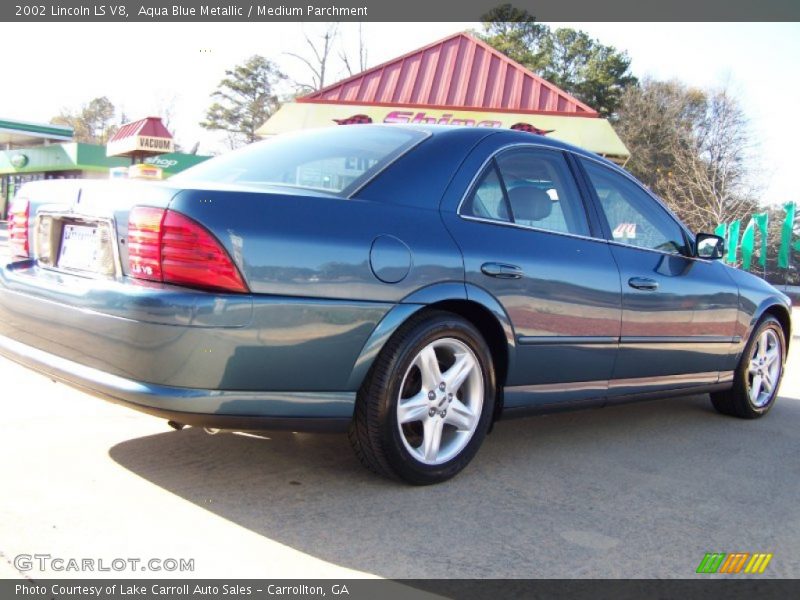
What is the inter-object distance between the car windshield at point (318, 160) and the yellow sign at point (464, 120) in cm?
1450

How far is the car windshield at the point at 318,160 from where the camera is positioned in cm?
329

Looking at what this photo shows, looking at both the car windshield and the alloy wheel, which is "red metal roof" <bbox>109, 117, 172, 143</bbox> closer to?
the car windshield

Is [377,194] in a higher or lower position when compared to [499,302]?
higher

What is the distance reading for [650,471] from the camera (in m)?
3.79

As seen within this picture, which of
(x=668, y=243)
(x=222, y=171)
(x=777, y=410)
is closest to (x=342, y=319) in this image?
(x=222, y=171)

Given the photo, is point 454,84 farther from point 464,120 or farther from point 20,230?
point 20,230

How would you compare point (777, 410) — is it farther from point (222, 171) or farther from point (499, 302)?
point (222, 171)

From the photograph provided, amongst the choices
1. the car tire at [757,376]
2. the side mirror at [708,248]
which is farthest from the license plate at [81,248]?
the car tire at [757,376]

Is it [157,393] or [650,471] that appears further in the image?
[650,471]

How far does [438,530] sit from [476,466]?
867 mm

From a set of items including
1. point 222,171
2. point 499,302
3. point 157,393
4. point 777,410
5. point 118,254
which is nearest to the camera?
point 157,393

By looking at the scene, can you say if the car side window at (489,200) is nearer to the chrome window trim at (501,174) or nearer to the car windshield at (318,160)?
the chrome window trim at (501,174)

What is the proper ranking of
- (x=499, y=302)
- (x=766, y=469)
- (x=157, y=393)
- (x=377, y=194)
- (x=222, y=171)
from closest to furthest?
(x=157, y=393), (x=377, y=194), (x=499, y=302), (x=222, y=171), (x=766, y=469)

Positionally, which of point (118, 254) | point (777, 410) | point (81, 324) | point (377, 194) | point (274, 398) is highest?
point (377, 194)
